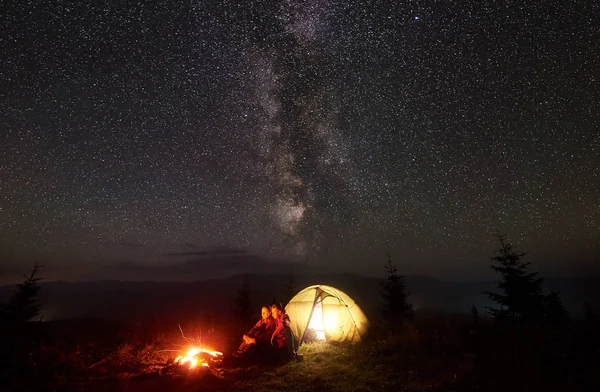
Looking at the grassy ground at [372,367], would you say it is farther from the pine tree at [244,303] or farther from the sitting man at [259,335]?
the pine tree at [244,303]

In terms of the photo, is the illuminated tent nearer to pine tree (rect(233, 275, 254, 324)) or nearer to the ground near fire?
the ground near fire

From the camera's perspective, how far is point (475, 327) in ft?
42.2

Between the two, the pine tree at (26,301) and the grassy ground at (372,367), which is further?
the pine tree at (26,301)

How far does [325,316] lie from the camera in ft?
48.3

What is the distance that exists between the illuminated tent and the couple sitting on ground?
8.71ft

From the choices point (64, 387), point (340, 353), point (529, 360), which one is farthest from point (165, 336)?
point (529, 360)

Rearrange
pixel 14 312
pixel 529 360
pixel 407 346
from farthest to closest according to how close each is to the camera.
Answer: pixel 14 312
pixel 407 346
pixel 529 360

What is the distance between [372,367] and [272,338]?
135 inches

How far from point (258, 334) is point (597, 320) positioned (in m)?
10.7

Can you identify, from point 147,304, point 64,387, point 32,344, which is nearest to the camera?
point 64,387

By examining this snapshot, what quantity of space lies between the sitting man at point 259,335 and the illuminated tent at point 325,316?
8.69 feet

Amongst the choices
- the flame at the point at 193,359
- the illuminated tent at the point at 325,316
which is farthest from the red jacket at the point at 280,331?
the illuminated tent at the point at 325,316

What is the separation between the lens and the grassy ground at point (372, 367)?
7352 mm

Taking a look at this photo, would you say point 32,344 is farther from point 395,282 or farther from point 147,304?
point 147,304
